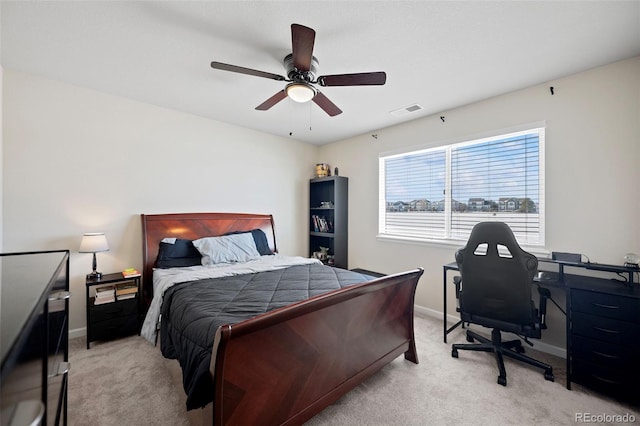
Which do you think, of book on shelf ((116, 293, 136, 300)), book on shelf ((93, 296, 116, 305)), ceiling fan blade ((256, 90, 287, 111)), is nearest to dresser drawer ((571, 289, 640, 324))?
ceiling fan blade ((256, 90, 287, 111))

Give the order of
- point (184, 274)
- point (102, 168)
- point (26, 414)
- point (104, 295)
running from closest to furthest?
point (26, 414), point (184, 274), point (104, 295), point (102, 168)

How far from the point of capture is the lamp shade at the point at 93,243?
258cm

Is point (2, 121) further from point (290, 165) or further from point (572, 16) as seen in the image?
point (572, 16)

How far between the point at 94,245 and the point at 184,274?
979mm

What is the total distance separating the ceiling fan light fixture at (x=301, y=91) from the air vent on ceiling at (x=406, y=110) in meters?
1.50

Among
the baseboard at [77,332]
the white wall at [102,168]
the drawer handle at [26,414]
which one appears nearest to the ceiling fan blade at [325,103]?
the white wall at [102,168]

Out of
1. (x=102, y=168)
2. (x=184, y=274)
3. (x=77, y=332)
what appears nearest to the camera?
(x=184, y=274)

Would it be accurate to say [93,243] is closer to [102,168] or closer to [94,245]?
[94,245]

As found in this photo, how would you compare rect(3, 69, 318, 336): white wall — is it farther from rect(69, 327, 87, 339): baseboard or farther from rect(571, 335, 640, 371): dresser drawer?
rect(571, 335, 640, 371): dresser drawer

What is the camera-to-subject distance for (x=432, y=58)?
2188mm

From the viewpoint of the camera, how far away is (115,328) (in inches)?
105

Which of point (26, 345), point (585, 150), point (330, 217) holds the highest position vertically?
point (585, 150)

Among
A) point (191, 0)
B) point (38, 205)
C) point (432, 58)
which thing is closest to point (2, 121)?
point (38, 205)

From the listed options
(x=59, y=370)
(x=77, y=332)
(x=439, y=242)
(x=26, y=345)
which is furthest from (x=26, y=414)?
(x=439, y=242)
